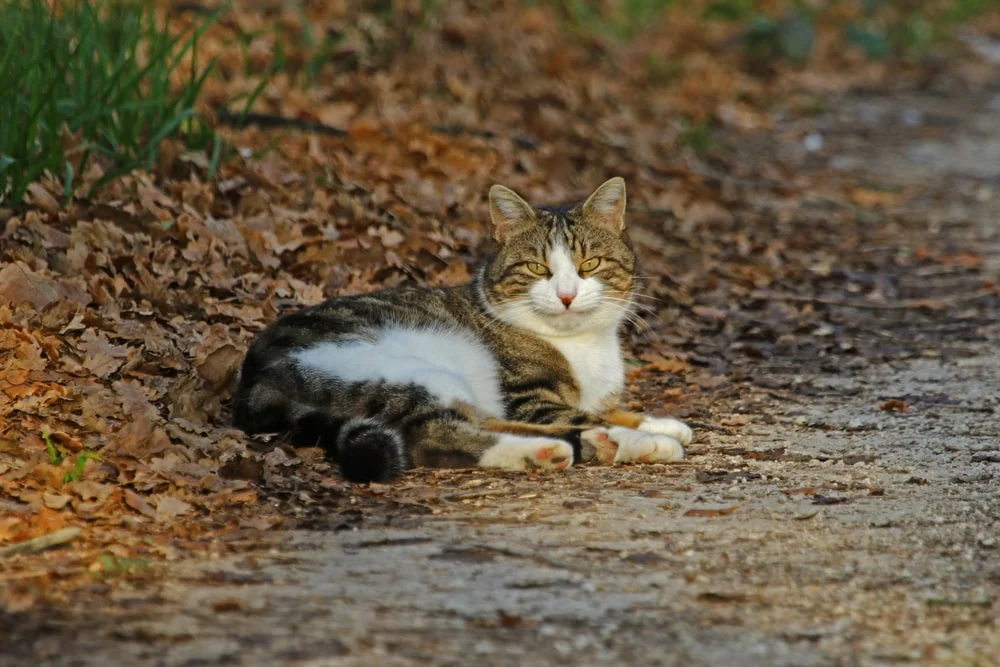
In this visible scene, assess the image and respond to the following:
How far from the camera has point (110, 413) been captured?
4.27 m

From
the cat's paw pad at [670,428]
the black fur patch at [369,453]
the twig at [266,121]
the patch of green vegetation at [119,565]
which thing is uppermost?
the twig at [266,121]

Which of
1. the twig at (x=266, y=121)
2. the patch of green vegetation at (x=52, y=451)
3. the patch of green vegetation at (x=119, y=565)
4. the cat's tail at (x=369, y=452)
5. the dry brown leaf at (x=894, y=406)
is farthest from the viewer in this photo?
the twig at (x=266, y=121)

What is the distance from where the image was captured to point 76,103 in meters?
6.21

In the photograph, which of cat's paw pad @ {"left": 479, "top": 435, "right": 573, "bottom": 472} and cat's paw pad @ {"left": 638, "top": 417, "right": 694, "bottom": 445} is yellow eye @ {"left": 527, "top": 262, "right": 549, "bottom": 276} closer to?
cat's paw pad @ {"left": 638, "top": 417, "right": 694, "bottom": 445}

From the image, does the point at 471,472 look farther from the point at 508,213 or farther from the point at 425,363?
the point at 508,213

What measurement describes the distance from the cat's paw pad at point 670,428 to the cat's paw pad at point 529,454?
0.51 meters

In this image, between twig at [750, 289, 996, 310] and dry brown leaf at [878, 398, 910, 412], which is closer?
dry brown leaf at [878, 398, 910, 412]

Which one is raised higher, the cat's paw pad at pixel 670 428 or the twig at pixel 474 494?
the cat's paw pad at pixel 670 428

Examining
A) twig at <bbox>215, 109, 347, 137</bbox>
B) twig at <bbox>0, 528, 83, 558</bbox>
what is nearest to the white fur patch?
twig at <bbox>0, 528, 83, 558</bbox>

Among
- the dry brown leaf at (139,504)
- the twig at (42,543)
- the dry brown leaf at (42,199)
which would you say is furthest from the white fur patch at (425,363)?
the dry brown leaf at (42,199)

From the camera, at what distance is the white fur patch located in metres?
4.39

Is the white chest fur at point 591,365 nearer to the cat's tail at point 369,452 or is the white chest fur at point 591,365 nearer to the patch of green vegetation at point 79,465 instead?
the cat's tail at point 369,452

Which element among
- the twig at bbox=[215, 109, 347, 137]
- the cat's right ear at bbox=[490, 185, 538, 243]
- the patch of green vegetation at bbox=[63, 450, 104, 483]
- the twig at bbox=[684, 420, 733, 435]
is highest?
the twig at bbox=[215, 109, 347, 137]

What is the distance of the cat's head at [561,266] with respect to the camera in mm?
Answer: 4816
